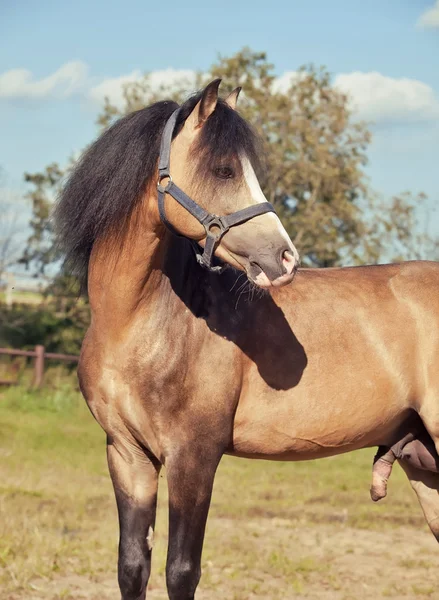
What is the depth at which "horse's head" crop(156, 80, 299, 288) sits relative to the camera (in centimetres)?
347

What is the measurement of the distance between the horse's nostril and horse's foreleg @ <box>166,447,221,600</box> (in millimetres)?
1001

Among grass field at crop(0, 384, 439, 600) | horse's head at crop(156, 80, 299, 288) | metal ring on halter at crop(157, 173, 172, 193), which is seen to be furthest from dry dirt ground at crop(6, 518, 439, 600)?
metal ring on halter at crop(157, 173, 172, 193)

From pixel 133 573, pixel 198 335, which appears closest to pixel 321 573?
pixel 133 573

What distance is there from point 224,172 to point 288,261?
52cm

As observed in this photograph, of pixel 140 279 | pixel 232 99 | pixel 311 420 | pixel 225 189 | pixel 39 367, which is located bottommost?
pixel 39 367

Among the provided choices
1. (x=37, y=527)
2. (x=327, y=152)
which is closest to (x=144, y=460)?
(x=37, y=527)

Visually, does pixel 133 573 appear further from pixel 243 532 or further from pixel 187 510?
pixel 243 532

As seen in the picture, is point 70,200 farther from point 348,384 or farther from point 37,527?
point 37,527

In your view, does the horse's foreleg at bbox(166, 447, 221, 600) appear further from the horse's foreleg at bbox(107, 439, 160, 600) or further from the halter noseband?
the halter noseband

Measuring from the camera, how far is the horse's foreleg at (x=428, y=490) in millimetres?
4872

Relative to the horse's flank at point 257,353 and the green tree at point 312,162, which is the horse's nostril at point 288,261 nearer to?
the horse's flank at point 257,353

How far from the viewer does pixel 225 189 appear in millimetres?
3553

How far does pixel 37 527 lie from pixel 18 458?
389cm

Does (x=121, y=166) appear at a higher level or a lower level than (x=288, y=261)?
higher
